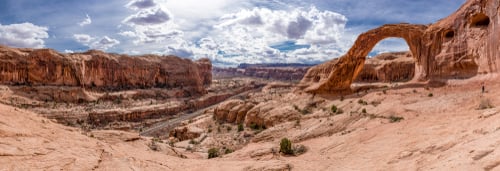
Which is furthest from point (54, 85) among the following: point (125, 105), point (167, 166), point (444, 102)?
point (444, 102)

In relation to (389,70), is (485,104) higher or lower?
lower

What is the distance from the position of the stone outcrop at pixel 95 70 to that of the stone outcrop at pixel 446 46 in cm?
5296

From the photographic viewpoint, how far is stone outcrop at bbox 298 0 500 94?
20369mm

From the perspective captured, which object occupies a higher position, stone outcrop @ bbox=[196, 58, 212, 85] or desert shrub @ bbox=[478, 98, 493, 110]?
stone outcrop @ bbox=[196, 58, 212, 85]

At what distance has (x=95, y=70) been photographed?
226 feet

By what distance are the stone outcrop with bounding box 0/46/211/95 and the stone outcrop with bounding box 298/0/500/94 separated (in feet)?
174

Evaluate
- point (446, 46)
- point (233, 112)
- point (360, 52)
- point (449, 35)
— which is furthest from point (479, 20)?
point (233, 112)

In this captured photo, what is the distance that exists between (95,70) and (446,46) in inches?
2632

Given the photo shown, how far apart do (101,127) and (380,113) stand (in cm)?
4384

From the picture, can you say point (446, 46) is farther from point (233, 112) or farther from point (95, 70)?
point (95, 70)

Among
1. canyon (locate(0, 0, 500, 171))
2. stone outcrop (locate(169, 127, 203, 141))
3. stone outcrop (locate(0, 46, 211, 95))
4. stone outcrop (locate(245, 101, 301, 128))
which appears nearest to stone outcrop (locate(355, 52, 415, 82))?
canyon (locate(0, 0, 500, 171))

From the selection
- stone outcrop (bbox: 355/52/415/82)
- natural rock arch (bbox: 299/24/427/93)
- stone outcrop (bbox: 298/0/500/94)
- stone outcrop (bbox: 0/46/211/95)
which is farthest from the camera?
stone outcrop (bbox: 0/46/211/95)

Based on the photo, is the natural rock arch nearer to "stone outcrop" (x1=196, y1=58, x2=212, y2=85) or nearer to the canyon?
the canyon

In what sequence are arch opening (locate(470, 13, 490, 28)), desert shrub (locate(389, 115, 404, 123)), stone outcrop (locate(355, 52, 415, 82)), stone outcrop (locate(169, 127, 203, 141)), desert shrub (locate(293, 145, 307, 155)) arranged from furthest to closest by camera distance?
stone outcrop (locate(355, 52, 415, 82)) < stone outcrop (locate(169, 127, 203, 141)) < arch opening (locate(470, 13, 490, 28)) < desert shrub (locate(389, 115, 404, 123)) < desert shrub (locate(293, 145, 307, 155))
